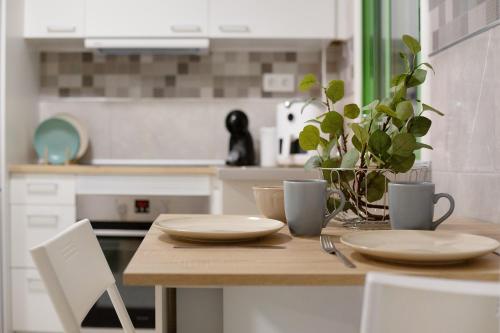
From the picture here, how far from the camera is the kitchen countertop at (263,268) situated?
2.41 ft

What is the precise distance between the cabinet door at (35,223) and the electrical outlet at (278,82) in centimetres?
132

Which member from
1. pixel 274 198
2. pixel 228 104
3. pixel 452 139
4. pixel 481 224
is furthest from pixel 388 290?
pixel 228 104

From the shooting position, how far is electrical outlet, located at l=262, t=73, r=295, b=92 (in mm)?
3273

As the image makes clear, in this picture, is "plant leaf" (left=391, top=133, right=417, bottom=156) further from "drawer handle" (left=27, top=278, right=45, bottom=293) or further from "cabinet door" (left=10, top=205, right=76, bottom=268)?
"drawer handle" (left=27, top=278, right=45, bottom=293)

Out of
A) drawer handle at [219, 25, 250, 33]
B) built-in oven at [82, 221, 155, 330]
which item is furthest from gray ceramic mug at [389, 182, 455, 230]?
drawer handle at [219, 25, 250, 33]

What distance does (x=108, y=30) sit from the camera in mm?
2904

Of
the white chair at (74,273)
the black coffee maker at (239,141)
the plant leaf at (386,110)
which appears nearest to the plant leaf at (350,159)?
the plant leaf at (386,110)

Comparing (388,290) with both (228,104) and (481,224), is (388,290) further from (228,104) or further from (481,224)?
(228,104)

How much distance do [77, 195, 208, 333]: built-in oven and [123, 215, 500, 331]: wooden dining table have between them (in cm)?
172

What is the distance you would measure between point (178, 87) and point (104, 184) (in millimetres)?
861

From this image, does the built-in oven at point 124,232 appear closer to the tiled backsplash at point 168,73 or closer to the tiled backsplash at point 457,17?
the tiled backsplash at point 168,73

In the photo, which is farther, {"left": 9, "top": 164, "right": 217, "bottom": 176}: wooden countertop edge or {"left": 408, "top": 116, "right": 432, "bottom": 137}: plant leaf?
{"left": 9, "top": 164, "right": 217, "bottom": 176}: wooden countertop edge

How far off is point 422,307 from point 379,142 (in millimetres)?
575

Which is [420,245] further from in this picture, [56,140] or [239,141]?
[56,140]
